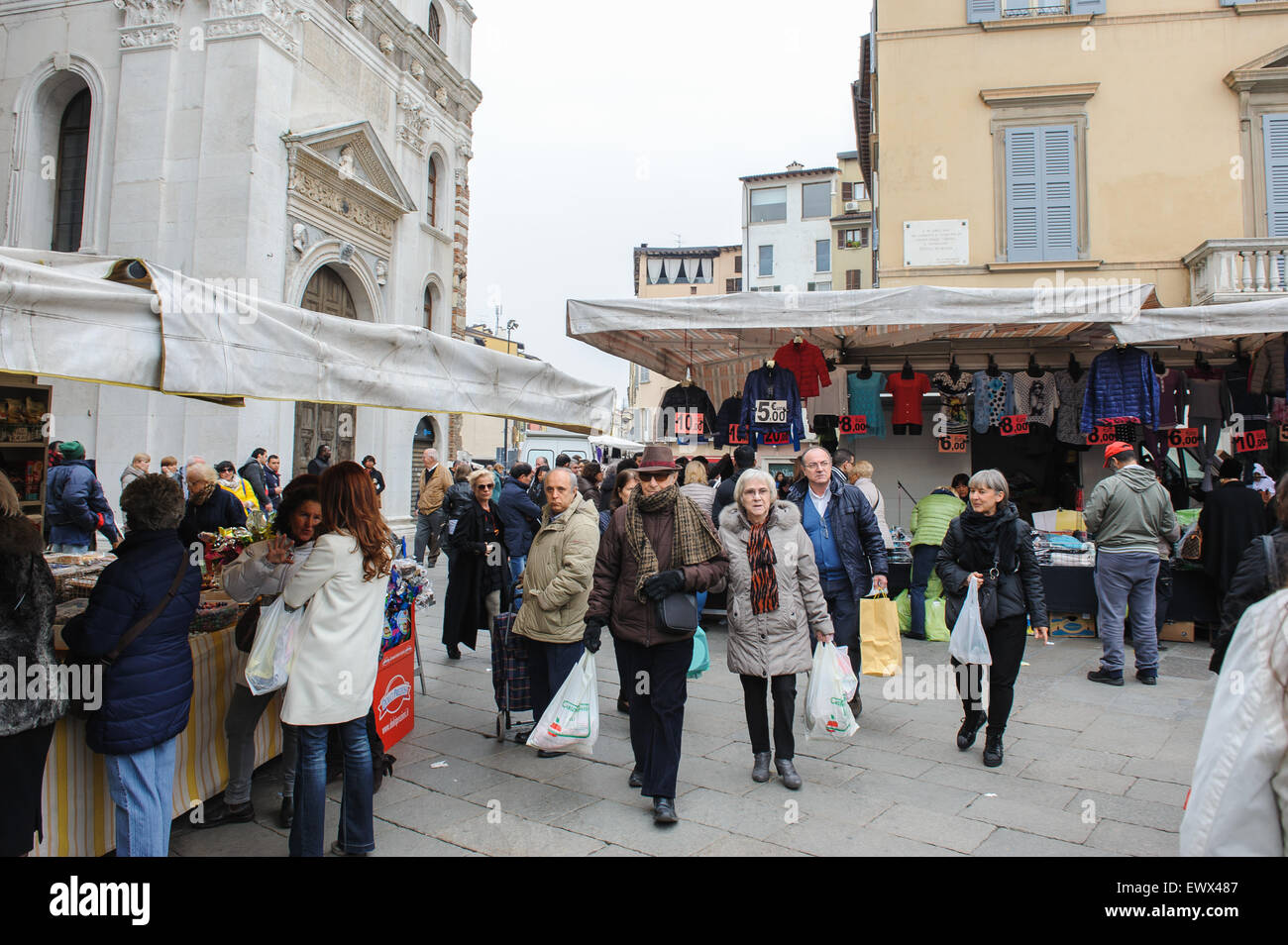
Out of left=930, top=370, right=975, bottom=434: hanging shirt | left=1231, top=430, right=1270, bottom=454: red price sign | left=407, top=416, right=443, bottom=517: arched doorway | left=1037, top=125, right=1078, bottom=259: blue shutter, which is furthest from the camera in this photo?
left=407, top=416, right=443, bottom=517: arched doorway

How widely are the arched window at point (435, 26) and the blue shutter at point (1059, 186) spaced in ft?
48.8

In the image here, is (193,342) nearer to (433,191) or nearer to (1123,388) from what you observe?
(1123,388)

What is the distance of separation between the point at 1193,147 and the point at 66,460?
1582cm

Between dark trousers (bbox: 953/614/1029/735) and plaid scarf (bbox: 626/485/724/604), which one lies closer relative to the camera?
plaid scarf (bbox: 626/485/724/604)

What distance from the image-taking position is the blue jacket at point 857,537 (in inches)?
203

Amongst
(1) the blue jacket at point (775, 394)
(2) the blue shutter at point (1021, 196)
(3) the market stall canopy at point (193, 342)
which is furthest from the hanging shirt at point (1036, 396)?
(3) the market stall canopy at point (193, 342)

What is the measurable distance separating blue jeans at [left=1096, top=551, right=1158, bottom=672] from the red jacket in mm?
3160

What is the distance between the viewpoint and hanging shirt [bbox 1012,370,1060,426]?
28.0 feet

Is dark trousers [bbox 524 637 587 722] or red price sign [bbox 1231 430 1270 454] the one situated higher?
red price sign [bbox 1231 430 1270 454]

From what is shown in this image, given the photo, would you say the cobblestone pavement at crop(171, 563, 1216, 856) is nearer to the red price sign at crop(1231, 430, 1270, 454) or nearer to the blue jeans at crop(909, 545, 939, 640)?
the blue jeans at crop(909, 545, 939, 640)

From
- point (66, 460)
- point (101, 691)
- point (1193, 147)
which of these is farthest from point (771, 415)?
point (1193, 147)

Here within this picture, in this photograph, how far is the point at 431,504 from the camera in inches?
439

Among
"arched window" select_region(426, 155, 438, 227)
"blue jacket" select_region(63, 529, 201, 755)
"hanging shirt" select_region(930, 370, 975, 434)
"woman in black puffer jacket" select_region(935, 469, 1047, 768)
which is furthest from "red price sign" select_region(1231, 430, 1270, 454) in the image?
"arched window" select_region(426, 155, 438, 227)

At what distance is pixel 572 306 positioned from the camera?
7070 millimetres
